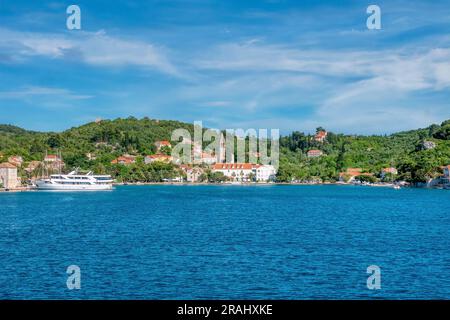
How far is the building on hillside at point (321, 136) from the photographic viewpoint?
173688mm

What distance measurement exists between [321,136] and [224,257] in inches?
6295

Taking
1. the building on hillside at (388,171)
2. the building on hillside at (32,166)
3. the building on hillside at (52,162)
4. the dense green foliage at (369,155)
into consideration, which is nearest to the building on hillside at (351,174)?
the dense green foliage at (369,155)

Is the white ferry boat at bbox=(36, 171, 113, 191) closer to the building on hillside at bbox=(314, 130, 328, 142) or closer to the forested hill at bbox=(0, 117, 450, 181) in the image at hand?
the forested hill at bbox=(0, 117, 450, 181)

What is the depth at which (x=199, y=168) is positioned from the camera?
13188 cm

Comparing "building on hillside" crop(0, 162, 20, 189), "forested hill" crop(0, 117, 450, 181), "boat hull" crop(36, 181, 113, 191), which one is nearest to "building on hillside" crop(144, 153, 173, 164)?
"forested hill" crop(0, 117, 450, 181)

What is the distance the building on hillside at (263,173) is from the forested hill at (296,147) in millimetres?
3634

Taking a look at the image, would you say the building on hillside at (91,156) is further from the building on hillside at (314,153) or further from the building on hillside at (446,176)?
the building on hillside at (446,176)

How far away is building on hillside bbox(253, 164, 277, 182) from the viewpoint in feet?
438

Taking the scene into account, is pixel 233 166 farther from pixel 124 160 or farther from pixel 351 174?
pixel 351 174

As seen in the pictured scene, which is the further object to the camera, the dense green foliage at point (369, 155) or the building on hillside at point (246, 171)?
the building on hillside at point (246, 171)

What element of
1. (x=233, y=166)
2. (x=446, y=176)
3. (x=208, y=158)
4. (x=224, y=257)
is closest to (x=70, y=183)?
(x=233, y=166)

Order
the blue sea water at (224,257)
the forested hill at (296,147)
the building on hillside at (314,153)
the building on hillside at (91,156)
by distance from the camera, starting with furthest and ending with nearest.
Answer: the building on hillside at (314,153) → the building on hillside at (91,156) → the forested hill at (296,147) → the blue sea water at (224,257)

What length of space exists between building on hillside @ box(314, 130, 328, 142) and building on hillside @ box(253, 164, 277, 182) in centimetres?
4157
